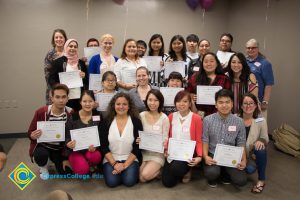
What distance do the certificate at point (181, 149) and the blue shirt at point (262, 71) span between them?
1.70 meters

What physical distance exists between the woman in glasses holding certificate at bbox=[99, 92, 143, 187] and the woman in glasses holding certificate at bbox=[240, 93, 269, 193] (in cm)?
124

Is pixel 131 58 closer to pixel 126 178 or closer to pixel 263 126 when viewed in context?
pixel 126 178

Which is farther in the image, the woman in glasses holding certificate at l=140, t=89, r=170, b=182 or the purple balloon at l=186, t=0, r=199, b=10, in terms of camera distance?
the purple balloon at l=186, t=0, r=199, b=10

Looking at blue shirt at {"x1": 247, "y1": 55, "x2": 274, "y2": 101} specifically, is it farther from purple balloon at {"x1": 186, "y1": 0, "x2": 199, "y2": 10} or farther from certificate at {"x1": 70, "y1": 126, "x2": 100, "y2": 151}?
certificate at {"x1": 70, "y1": 126, "x2": 100, "y2": 151}

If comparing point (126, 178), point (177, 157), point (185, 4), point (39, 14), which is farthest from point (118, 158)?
point (185, 4)

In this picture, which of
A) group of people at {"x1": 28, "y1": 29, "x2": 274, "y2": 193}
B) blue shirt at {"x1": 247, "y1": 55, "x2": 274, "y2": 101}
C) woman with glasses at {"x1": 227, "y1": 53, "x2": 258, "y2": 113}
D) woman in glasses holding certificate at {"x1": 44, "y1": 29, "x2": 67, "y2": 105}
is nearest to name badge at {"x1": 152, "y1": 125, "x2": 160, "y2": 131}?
group of people at {"x1": 28, "y1": 29, "x2": 274, "y2": 193}

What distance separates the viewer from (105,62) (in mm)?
3770

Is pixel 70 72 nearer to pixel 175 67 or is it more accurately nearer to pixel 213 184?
pixel 175 67

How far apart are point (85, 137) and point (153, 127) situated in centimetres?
78

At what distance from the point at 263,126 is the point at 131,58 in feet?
6.11

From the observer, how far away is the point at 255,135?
321cm

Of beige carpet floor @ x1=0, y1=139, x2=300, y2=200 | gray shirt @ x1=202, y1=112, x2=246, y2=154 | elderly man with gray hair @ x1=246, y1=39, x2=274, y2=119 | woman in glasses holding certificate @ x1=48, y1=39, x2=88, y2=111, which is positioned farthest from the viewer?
elderly man with gray hair @ x1=246, y1=39, x2=274, y2=119

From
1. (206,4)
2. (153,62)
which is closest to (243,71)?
(153,62)

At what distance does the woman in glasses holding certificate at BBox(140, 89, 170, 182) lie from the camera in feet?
10.4
